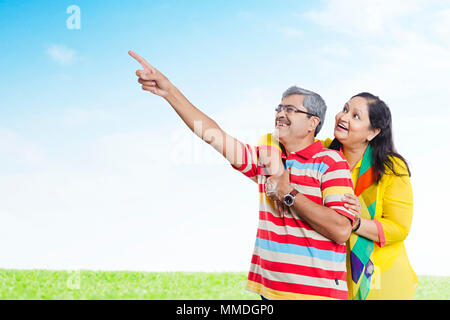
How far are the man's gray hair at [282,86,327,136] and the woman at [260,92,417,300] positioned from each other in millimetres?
303

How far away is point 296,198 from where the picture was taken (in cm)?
201

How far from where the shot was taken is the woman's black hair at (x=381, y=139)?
2.60m

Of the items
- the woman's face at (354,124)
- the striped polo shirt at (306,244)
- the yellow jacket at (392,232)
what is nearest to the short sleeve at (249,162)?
the striped polo shirt at (306,244)

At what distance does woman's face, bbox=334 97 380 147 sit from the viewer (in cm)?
257

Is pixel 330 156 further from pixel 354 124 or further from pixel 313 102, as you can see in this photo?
pixel 354 124

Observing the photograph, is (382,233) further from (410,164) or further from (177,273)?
(177,273)

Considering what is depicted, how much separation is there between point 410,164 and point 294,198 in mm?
1062

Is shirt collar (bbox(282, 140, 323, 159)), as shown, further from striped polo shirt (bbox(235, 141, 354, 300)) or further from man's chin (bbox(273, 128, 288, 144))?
man's chin (bbox(273, 128, 288, 144))

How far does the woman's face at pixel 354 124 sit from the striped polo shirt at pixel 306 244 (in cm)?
43

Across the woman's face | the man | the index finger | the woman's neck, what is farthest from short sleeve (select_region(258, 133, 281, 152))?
the index finger

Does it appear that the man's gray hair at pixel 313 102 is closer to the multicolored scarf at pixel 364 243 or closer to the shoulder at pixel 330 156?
the shoulder at pixel 330 156

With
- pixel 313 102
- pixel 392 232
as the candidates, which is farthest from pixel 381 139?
pixel 313 102
